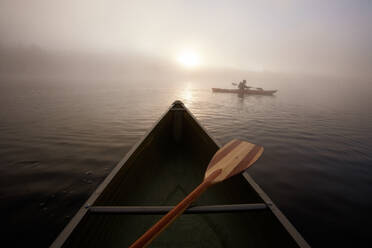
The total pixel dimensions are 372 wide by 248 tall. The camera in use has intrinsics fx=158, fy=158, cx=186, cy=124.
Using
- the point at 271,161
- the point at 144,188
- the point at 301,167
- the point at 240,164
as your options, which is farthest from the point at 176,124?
the point at 301,167

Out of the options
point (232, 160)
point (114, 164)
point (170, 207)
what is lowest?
point (114, 164)

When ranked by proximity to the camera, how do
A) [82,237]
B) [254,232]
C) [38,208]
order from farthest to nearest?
[38,208]
[254,232]
[82,237]

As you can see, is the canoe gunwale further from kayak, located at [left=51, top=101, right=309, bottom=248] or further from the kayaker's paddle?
the kayaker's paddle

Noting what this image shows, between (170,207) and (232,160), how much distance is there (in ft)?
4.60

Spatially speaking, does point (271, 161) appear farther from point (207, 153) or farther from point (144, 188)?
point (144, 188)

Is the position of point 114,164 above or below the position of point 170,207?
below

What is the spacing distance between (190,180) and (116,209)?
2474 mm

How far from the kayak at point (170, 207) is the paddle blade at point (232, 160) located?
200mm

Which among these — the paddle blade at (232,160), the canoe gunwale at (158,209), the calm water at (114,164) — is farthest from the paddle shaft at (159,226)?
the calm water at (114,164)

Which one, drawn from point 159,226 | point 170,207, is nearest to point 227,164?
point 170,207

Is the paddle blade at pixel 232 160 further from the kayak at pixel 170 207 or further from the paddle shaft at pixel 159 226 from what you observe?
the paddle shaft at pixel 159 226

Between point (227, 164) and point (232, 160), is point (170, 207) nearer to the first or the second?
point (227, 164)

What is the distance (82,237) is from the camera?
148cm

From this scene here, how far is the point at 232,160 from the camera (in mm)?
2699
